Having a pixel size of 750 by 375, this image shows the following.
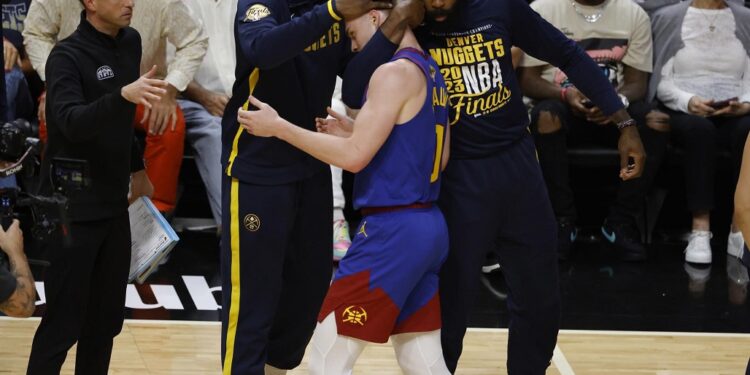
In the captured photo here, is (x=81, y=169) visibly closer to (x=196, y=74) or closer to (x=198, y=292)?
(x=198, y=292)

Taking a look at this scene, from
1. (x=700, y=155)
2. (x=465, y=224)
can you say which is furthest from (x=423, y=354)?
(x=700, y=155)

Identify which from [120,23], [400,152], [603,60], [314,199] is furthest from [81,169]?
[603,60]

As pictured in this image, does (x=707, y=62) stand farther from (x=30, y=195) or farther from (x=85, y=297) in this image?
(x=30, y=195)

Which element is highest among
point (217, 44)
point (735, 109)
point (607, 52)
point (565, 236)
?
point (217, 44)

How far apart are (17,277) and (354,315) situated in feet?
3.29

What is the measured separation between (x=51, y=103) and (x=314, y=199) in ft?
3.12

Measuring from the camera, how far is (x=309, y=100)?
4.15 metres

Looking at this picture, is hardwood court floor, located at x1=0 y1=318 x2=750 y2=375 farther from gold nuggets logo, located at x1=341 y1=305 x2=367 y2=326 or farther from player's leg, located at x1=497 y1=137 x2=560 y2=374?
gold nuggets logo, located at x1=341 y1=305 x2=367 y2=326

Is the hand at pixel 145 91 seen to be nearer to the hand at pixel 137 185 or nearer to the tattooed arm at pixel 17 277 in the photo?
the tattooed arm at pixel 17 277

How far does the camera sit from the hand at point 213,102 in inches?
275

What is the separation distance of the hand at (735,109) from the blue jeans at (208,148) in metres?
2.96

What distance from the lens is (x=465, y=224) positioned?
4.18 meters

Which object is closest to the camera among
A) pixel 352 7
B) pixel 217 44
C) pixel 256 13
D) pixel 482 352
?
pixel 352 7

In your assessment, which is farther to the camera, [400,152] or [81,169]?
[81,169]
